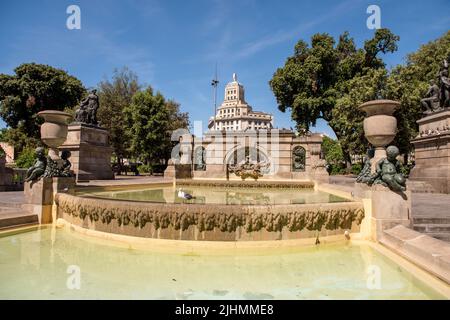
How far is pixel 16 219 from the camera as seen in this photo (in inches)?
268

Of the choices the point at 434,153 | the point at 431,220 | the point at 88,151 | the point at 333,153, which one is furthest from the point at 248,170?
the point at 333,153

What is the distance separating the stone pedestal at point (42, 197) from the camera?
7.40 m

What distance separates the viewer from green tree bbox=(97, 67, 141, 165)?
107 ft

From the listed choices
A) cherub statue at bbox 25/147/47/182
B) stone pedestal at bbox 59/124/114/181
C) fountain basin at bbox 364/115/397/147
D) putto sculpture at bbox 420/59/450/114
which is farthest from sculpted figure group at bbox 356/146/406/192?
stone pedestal at bbox 59/124/114/181

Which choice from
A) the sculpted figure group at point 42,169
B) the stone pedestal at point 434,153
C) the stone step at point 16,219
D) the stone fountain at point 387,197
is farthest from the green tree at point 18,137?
the stone fountain at point 387,197

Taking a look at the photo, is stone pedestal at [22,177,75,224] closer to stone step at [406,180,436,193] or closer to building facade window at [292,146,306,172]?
stone step at [406,180,436,193]

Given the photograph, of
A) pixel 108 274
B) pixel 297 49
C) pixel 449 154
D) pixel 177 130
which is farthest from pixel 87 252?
pixel 297 49

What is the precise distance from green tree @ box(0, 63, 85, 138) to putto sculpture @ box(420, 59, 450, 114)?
35204 millimetres

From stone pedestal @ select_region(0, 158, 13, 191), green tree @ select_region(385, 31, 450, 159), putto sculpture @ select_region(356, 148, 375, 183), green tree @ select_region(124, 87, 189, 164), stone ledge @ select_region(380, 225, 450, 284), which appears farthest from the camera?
green tree @ select_region(124, 87, 189, 164)

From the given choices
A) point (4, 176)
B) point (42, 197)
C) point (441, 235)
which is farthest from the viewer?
point (4, 176)

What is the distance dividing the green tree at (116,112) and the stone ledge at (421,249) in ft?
94.0

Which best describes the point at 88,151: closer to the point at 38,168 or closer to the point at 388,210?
the point at 38,168

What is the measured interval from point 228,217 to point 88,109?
51.6ft

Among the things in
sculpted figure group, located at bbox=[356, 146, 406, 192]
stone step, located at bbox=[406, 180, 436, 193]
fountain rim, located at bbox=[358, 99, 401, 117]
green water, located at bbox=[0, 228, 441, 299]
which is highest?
fountain rim, located at bbox=[358, 99, 401, 117]
